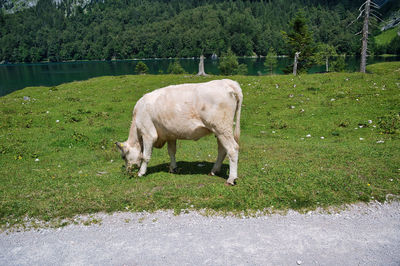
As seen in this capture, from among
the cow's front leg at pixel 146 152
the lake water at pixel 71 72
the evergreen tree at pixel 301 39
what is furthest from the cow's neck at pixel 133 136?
the evergreen tree at pixel 301 39

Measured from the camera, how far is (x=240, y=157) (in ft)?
40.6

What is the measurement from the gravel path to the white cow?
8.00ft

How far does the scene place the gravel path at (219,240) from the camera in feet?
20.1

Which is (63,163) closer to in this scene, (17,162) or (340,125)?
(17,162)

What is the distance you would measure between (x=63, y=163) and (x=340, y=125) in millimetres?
14850

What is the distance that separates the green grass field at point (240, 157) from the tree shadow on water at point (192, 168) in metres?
0.08

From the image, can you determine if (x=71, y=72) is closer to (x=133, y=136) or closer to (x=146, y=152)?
(x=133, y=136)

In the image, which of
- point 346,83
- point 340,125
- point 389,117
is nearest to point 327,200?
point 340,125

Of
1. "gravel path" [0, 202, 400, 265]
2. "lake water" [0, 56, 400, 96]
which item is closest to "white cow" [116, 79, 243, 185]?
"gravel path" [0, 202, 400, 265]

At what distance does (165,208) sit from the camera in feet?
26.8

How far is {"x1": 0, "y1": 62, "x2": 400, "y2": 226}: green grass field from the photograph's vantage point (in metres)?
8.41

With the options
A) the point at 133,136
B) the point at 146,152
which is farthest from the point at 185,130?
the point at 133,136

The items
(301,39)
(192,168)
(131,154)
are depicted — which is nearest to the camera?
(131,154)

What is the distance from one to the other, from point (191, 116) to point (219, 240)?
4.04 m
